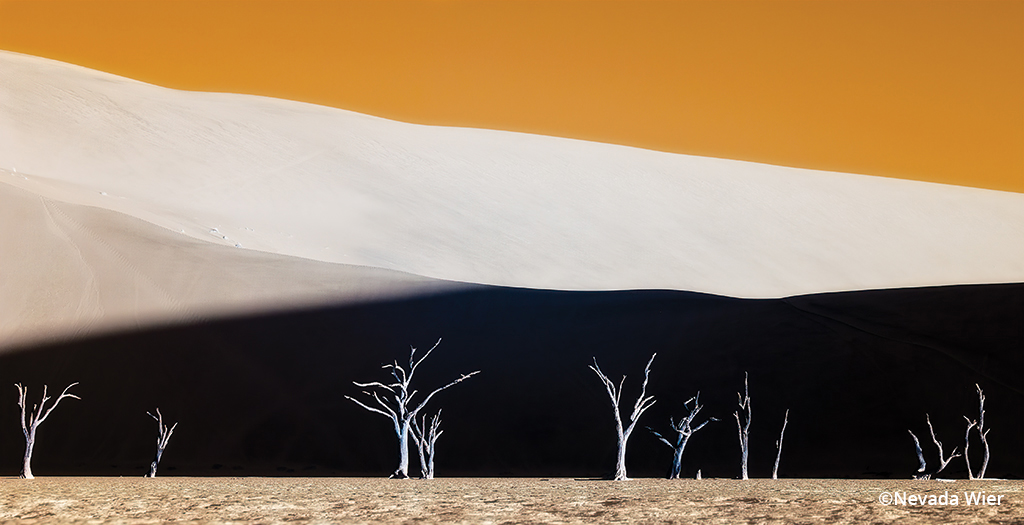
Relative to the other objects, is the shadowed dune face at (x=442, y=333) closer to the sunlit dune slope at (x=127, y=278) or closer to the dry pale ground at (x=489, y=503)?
the sunlit dune slope at (x=127, y=278)

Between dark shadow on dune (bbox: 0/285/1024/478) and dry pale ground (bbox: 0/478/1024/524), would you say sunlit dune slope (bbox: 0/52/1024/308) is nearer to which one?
dark shadow on dune (bbox: 0/285/1024/478)

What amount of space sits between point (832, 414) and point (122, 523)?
16.9 meters

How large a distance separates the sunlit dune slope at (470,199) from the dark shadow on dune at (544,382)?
455 centimetres

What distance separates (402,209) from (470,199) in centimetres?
402

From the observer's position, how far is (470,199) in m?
44.3

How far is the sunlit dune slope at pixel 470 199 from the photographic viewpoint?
35219 millimetres

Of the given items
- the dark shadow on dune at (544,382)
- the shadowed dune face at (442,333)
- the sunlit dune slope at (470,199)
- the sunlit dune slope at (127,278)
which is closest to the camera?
the dark shadow on dune at (544,382)

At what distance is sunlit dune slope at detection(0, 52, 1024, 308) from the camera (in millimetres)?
35219

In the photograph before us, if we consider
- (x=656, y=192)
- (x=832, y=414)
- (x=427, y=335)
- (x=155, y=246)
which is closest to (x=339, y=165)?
(x=656, y=192)

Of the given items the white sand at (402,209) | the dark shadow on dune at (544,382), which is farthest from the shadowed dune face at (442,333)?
the white sand at (402,209)

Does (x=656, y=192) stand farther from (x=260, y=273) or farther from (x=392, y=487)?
(x=392, y=487)

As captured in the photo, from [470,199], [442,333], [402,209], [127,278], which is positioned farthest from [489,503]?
[470,199]

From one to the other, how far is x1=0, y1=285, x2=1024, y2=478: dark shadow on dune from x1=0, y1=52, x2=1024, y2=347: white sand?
2.38 meters

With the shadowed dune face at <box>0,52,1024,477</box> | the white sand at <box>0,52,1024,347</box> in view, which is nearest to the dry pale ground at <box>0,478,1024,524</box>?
the shadowed dune face at <box>0,52,1024,477</box>
